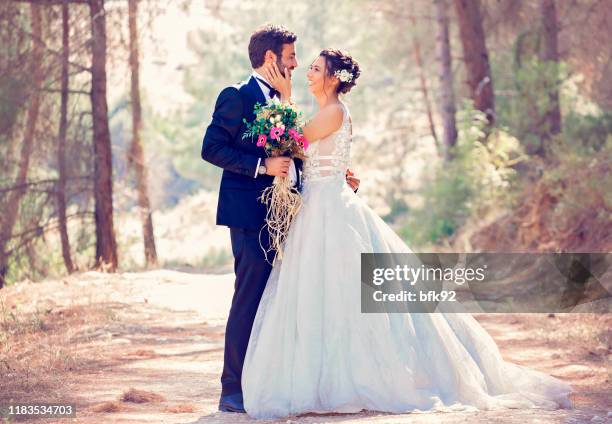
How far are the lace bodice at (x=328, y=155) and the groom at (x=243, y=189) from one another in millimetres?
301

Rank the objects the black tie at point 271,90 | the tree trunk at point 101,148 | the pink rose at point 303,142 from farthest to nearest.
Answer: the tree trunk at point 101,148, the black tie at point 271,90, the pink rose at point 303,142

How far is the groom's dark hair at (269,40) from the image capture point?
6035 millimetres

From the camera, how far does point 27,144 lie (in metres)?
15.1

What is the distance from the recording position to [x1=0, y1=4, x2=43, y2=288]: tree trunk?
1467cm

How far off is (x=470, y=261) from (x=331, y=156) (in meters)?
8.36

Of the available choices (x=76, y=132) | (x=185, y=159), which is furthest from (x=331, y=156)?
(x=185, y=159)

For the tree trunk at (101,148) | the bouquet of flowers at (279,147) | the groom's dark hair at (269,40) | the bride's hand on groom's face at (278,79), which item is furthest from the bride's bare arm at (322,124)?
the tree trunk at (101,148)

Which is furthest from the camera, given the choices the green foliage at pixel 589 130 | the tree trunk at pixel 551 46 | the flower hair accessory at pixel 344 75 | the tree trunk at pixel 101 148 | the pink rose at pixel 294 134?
the tree trunk at pixel 551 46

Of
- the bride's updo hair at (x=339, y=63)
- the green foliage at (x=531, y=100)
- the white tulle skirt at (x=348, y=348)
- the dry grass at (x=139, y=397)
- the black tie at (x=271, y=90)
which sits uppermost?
the green foliage at (x=531, y=100)

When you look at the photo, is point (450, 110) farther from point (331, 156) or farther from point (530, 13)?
point (331, 156)

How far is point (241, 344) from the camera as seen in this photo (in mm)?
6016

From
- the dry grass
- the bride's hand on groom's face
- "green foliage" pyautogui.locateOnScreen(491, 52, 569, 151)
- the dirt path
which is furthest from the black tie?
"green foliage" pyautogui.locateOnScreen(491, 52, 569, 151)

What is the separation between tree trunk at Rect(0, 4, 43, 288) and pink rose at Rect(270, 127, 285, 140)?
9.59 meters

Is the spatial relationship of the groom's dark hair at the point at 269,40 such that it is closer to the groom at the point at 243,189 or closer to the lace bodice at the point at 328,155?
the groom at the point at 243,189
